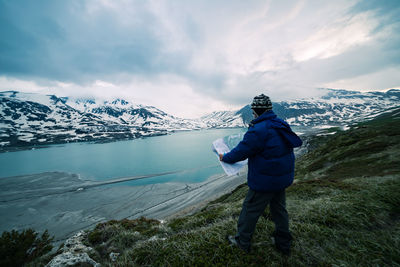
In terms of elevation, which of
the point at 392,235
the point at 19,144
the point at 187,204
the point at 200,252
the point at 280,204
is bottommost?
the point at 187,204

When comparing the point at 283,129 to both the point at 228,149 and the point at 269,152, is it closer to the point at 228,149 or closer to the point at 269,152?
the point at 269,152

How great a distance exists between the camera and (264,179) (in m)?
2.42

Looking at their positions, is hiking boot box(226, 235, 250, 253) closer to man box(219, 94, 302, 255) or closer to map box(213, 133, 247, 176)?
man box(219, 94, 302, 255)

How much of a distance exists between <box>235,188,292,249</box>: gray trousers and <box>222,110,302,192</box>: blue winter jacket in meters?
0.28

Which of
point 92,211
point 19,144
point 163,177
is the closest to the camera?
point 92,211

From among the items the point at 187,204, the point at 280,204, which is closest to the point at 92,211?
the point at 187,204

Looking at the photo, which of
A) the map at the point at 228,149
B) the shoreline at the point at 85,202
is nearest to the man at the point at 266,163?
the map at the point at 228,149

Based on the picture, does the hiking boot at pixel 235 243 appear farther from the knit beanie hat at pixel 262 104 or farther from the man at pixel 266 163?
the knit beanie hat at pixel 262 104

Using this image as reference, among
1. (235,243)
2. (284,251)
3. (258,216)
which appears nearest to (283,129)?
(258,216)

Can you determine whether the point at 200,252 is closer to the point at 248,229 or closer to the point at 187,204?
the point at 248,229

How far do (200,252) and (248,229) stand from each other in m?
1.05

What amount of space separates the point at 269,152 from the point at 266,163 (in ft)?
0.60

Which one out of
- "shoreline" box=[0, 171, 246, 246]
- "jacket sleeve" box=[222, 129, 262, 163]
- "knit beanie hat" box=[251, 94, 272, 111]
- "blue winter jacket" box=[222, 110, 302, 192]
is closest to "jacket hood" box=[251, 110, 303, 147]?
"blue winter jacket" box=[222, 110, 302, 192]

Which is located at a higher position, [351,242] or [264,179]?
[264,179]
